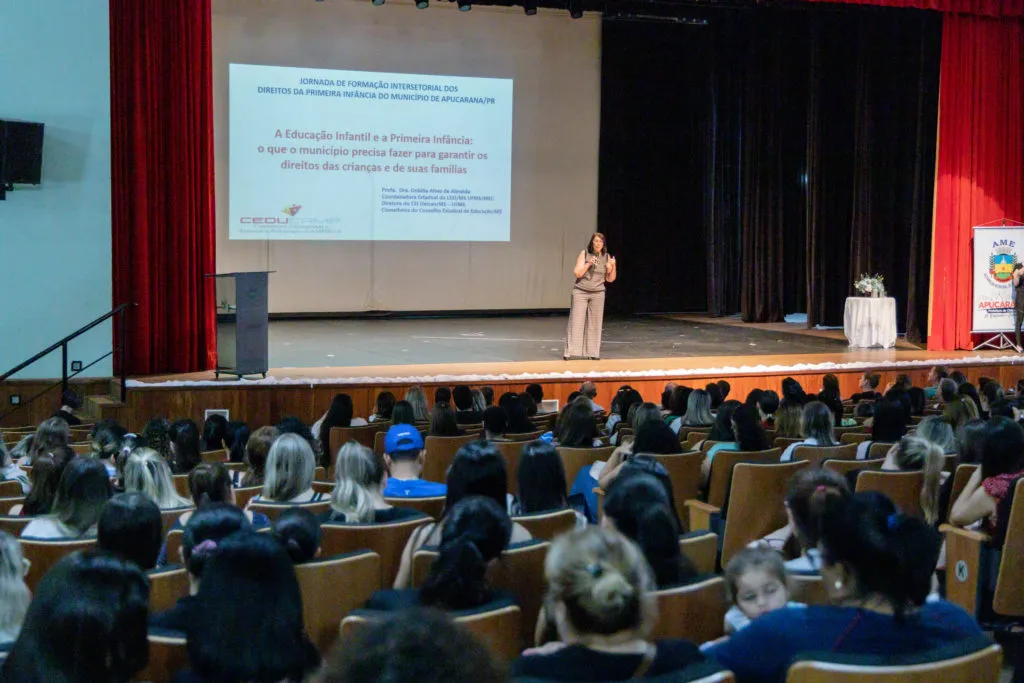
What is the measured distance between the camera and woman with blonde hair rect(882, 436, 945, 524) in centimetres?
389

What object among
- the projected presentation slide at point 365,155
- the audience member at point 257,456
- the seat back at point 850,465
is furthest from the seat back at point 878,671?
the projected presentation slide at point 365,155

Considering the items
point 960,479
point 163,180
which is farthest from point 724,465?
point 163,180

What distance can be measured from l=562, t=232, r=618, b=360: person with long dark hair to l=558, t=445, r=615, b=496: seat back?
570cm

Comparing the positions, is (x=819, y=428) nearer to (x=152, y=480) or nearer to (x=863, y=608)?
(x=152, y=480)

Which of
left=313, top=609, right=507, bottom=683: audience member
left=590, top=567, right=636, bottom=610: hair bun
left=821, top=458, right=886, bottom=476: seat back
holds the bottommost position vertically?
left=821, top=458, right=886, bottom=476: seat back

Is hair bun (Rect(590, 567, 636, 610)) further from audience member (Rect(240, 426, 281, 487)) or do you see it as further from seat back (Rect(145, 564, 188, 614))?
audience member (Rect(240, 426, 281, 487))

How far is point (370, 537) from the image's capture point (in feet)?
10.2

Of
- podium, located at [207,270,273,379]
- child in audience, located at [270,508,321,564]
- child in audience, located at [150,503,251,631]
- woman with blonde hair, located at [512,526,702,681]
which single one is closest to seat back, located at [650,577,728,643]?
woman with blonde hair, located at [512,526,702,681]

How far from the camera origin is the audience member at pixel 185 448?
4.72 meters

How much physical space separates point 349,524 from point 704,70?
559 inches

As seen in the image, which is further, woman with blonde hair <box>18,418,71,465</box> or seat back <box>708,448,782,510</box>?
woman with blonde hair <box>18,418,71,465</box>

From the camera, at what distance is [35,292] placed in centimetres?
894

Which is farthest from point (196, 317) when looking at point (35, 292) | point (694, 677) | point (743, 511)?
point (694, 677)

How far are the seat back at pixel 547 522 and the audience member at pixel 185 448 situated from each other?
2.00 metres
